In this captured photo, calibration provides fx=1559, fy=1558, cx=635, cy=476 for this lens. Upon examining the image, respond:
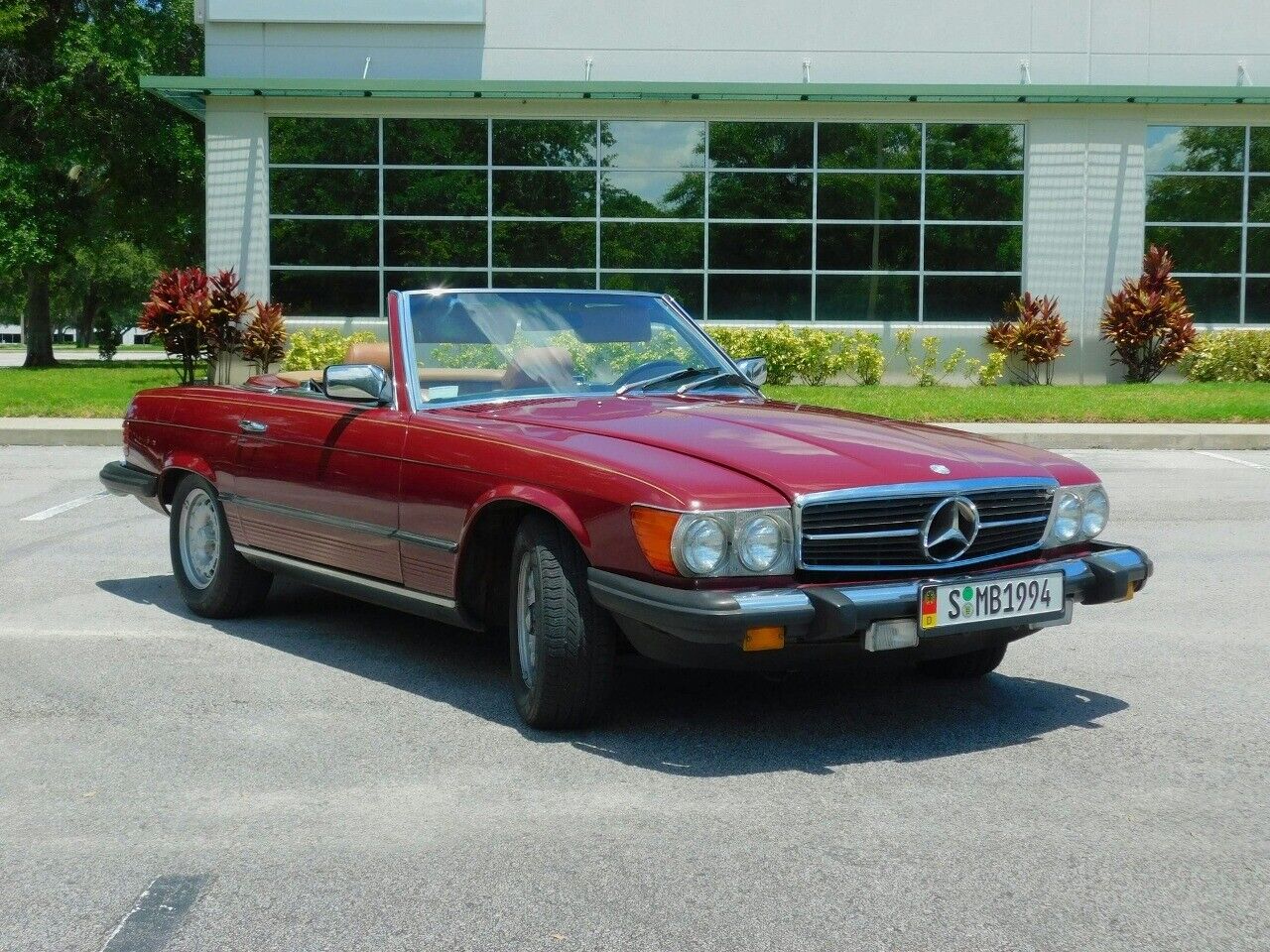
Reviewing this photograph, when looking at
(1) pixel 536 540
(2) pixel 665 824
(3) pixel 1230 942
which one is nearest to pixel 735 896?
(2) pixel 665 824

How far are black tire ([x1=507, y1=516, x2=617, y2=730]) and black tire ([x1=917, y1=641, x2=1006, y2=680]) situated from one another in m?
1.49

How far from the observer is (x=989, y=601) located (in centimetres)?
477

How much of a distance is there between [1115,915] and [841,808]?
95 cm

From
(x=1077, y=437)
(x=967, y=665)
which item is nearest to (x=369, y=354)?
(x=967, y=665)

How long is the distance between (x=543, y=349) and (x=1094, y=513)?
2188 mm

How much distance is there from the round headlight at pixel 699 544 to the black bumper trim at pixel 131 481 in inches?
147

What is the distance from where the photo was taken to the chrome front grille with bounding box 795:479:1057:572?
4.63 metres

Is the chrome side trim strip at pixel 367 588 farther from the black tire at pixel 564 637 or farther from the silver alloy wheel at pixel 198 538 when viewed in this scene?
the black tire at pixel 564 637

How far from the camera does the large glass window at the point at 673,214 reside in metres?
25.6

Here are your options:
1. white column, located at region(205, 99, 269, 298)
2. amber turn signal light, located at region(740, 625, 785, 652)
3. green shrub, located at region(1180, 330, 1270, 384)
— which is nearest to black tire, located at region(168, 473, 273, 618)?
amber turn signal light, located at region(740, 625, 785, 652)

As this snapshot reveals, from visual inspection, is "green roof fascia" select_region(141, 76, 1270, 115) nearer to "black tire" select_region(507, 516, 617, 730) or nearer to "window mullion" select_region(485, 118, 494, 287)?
"window mullion" select_region(485, 118, 494, 287)

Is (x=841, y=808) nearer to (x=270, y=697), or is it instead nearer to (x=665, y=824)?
(x=665, y=824)

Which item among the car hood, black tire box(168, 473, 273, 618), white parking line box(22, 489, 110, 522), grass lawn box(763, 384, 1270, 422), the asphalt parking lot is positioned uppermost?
the car hood

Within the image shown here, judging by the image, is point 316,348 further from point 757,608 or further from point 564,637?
point 757,608
